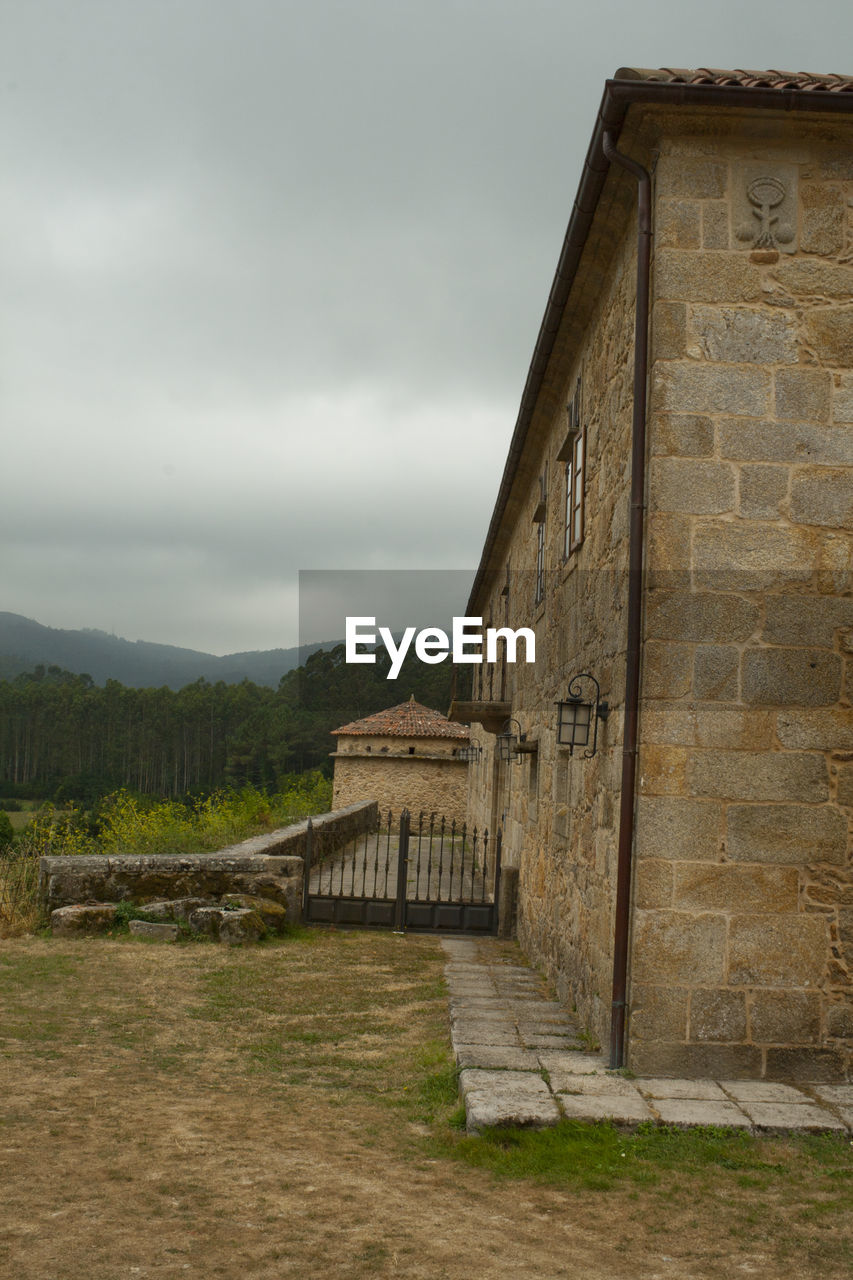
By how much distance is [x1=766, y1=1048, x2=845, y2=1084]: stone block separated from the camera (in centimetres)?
498

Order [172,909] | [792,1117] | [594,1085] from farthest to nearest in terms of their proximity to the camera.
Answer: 1. [172,909]
2. [594,1085]
3. [792,1117]

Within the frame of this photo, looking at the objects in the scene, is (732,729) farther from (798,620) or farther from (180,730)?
(180,730)

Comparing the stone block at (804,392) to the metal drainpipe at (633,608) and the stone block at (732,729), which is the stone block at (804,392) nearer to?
the metal drainpipe at (633,608)

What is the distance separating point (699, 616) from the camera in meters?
5.23

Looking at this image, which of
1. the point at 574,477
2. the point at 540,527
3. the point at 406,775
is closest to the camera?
the point at 574,477

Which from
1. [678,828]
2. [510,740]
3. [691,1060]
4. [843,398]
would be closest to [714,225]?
[843,398]

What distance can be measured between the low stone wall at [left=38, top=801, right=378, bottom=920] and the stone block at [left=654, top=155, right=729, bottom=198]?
7079 millimetres

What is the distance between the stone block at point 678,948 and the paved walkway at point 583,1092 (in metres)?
0.49

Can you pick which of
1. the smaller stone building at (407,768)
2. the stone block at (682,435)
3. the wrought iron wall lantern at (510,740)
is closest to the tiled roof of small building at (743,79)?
the stone block at (682,435)

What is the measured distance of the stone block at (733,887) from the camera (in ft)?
16.6

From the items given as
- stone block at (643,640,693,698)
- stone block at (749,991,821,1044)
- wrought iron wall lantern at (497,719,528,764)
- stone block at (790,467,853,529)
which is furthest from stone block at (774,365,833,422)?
wrought iron wall lantern at (497,719,528,764)

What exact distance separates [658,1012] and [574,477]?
14.2 ft

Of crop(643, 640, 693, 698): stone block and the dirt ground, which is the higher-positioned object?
crop(643, 640, 693, 698): stone block

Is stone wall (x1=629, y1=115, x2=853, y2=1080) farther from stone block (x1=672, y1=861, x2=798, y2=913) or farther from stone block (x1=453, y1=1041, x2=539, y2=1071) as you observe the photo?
stone block (x1=453, y1=1041, x2=539, y2=1071)
